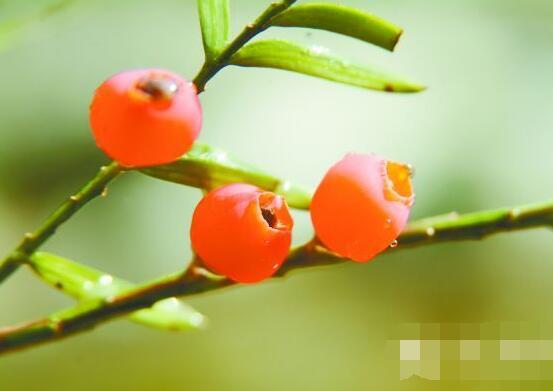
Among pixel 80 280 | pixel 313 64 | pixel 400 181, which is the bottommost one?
pixel 80 280

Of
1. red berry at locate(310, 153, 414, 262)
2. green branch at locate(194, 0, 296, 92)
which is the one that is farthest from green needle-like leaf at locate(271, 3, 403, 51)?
red berry at locate(310, 153, 414, 262)

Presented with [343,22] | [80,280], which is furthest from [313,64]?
[80,280]

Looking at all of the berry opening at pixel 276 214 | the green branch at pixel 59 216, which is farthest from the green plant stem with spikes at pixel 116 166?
the berry opening at pixel 276 214

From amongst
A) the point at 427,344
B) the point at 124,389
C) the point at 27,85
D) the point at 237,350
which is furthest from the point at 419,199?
the point at 427,344

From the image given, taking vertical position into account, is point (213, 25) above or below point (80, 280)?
above

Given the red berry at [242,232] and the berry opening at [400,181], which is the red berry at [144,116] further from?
the berry opening at [400,181]

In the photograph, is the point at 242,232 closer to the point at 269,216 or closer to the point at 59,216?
the point at 269,216

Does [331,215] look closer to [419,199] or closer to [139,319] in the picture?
→ [139,319]
